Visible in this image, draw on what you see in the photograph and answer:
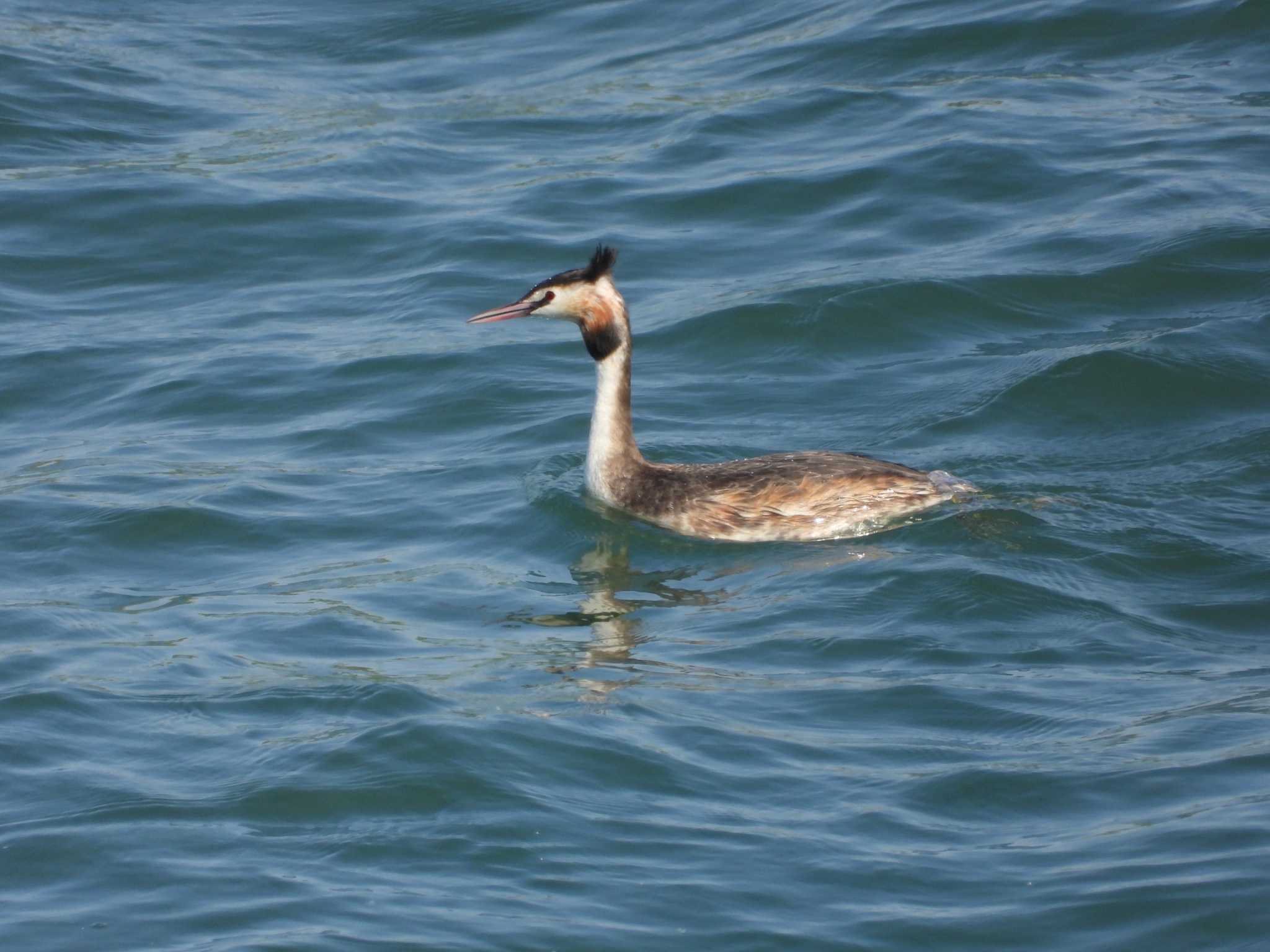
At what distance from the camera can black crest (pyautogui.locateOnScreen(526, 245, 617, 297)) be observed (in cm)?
1057

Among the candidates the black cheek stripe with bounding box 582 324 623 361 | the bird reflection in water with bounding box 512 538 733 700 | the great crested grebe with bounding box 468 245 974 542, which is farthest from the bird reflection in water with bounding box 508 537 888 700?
the black cheek stripe with bounding box 582 324 623 361

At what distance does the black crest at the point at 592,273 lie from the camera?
10570 millimetres

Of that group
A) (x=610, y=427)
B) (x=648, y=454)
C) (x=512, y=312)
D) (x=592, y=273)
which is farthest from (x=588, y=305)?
(x=648, y=454)

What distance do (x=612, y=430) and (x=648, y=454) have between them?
988 mm

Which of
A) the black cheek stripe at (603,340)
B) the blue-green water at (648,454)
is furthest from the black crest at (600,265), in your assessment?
the blue-green water at (648,454)

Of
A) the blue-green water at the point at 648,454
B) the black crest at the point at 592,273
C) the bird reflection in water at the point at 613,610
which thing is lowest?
the bird reflection in water at the point at 613,610

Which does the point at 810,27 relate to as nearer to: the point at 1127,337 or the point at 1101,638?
the point at 1127,337

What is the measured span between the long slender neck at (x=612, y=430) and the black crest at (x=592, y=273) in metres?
0.50

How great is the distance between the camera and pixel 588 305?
1080 cm

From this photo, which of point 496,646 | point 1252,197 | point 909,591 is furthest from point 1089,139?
point 496,646

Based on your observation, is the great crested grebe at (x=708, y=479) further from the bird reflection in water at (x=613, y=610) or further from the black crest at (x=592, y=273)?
the bird reflection in water at (x=613, y=610)

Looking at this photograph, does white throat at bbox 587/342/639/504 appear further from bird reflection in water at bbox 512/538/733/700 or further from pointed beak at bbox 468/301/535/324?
pointed beak at bbox 468/301/535/324

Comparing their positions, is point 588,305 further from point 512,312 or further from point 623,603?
point 623,603

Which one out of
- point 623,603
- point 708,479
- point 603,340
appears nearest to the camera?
point 623,603
